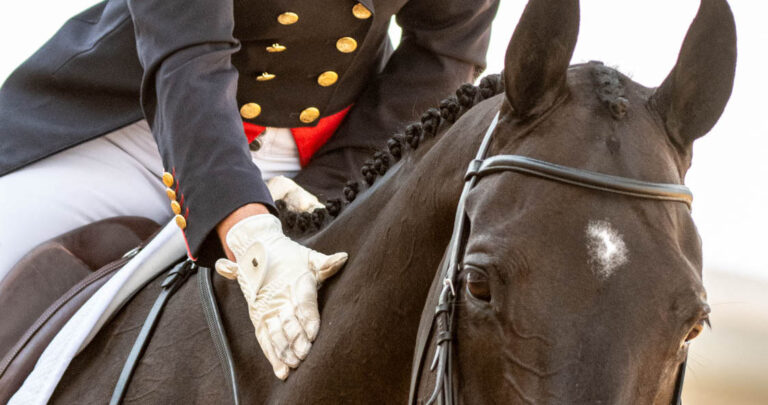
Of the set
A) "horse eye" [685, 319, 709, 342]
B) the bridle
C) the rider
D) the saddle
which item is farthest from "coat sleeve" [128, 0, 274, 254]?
"horse eye" [685, 319, 709, 342]

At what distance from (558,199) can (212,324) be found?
1088 millimetres

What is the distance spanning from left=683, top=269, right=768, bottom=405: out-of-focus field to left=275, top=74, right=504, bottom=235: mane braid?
9.21 meters

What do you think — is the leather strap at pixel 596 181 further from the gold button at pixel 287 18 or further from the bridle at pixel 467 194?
the gold button at pixel 287 18

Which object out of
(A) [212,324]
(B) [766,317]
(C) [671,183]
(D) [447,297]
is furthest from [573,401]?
(B) [766,317]

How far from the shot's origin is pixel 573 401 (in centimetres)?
155

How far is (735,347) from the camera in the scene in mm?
12047

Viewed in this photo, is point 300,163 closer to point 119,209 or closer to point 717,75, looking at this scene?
point 119,209

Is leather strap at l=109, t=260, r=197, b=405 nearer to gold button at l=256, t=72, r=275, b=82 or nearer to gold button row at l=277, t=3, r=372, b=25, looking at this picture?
gold button at l=256, t=72, r=275, b=82

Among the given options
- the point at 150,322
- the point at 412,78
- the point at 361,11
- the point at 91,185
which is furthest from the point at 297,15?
the point at 150,322

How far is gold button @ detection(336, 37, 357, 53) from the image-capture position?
303 cm

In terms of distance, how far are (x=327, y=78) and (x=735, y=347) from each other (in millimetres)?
10334

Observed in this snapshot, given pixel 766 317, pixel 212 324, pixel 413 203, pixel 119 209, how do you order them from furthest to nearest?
pixel 766 317 → pixel 119 209 → pixel 212 324 → pixel 413 203

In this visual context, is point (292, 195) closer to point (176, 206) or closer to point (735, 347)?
point (176, 206)

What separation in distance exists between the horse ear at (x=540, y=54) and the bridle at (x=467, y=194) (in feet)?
0.44
